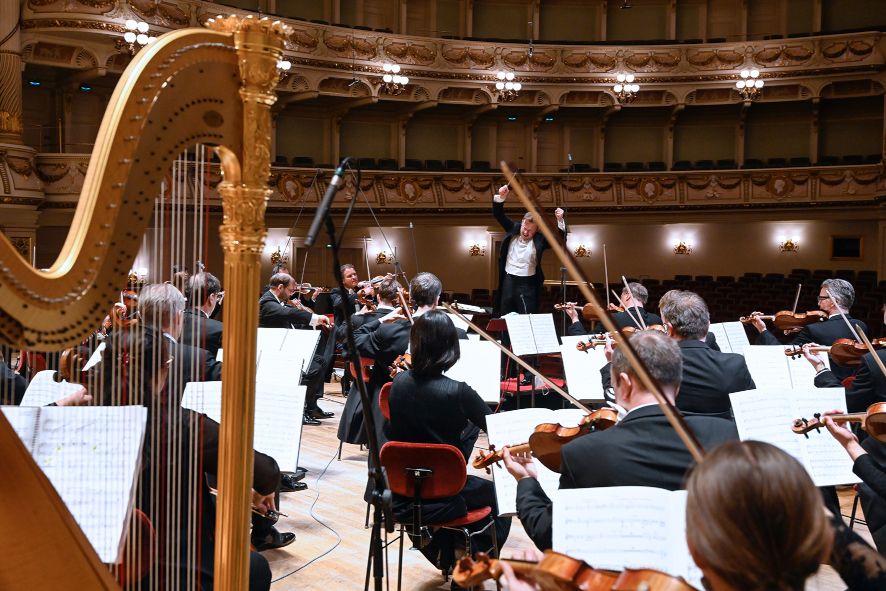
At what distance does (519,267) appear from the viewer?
26.6 ft

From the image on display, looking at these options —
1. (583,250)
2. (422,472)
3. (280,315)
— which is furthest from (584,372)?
(583,250)

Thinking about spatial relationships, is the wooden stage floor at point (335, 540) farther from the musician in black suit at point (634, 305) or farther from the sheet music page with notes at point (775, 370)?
the musician in black suit at point (634, 305)

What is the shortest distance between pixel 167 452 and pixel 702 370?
2598 millimetres

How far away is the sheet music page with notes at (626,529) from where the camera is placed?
1988mm

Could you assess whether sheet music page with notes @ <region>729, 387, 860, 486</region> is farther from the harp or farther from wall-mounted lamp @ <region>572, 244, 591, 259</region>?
wall-mounted lamp @ <region>572, 244, 591, 259</region>

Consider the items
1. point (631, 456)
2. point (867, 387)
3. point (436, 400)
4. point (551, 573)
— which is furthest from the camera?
point (867, 387)

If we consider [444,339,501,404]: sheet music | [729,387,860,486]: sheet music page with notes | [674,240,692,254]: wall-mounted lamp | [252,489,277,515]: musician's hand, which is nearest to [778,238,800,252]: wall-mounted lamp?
[674,240,692,254]: wall-mounted lamp

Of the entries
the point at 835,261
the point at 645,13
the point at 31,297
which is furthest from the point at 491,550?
the point at 645,13

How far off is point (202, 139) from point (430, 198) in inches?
652

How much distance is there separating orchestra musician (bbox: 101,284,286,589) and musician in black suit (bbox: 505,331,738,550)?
3.23 ft

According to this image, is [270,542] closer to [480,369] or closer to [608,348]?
[480,369]

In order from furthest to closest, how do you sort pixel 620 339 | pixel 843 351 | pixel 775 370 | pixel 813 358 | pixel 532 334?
pixel 532 334 → pixel 843 351 → pixel 813 358 → pixel 775 370 → pixel 620 339

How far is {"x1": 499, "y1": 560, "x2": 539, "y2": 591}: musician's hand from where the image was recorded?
1547 mm

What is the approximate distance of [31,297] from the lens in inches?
64.9
